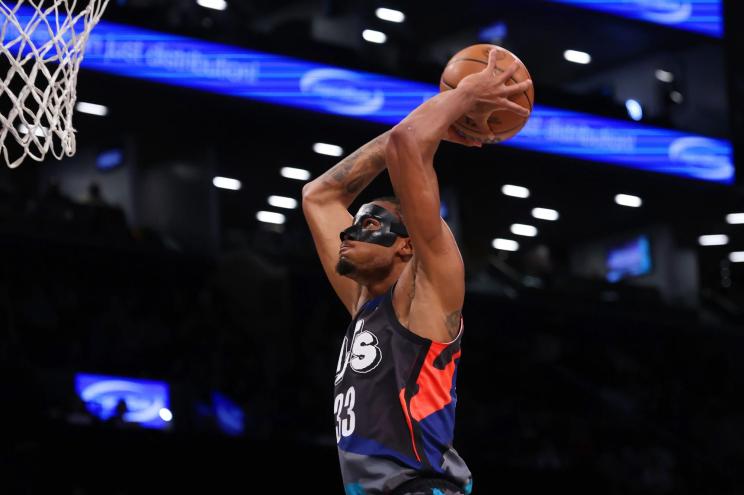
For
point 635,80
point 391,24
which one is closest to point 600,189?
point 635,80

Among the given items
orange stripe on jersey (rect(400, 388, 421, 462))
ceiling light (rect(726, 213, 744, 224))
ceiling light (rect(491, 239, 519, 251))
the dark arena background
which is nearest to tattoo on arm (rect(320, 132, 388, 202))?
orange stripe on jersey (rect(400, 388, 421, 462))

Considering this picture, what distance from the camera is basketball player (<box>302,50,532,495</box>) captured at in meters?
3.71

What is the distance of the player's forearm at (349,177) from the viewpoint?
4469 millimetres

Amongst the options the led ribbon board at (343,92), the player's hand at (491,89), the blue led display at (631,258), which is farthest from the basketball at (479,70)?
the blue led display at (631,258)

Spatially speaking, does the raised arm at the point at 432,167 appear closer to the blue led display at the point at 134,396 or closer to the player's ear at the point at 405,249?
the player's ear at the point at 405,249

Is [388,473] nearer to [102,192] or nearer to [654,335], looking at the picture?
[102,192]

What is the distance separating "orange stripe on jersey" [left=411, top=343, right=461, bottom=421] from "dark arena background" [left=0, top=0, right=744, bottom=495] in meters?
6.29

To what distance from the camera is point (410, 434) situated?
3.71 m

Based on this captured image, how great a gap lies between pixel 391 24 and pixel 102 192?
5.29 m

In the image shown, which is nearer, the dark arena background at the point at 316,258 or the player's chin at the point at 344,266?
the player's chin at the point at 344,266

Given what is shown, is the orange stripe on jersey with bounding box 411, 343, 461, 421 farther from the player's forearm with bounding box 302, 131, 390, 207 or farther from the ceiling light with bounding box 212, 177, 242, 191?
the ceiling light with bounding box 212, 177, 242, 191

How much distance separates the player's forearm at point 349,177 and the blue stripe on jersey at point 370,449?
3.61 feet

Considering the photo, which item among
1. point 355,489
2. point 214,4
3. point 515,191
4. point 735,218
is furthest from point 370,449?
Answer: point 735,218

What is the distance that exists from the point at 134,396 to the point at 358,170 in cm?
709
